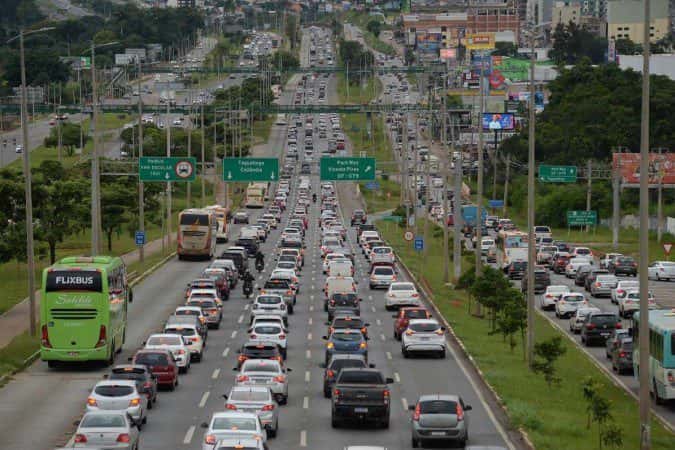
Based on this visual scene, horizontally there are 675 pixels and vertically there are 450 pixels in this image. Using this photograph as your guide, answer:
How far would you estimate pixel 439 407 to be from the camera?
110 feet

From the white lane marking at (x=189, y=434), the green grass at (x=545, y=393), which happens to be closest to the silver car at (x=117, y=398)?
the white lane marking at (x=189, y=434)

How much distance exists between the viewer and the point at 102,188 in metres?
105

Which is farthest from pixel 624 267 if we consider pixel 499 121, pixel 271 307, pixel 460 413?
pixel 499 121

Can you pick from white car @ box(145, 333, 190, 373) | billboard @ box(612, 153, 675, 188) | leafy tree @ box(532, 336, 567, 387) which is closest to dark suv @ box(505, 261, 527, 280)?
billboard @ box(612, 153, 675, 188)

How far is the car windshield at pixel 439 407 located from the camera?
33375 millimetres

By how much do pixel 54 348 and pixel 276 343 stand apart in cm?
767

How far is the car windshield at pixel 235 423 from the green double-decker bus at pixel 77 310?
15305 mm

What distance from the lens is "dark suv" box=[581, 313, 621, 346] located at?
185 feet

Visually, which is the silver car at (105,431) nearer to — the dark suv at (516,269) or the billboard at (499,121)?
the dark suv at (516,269)

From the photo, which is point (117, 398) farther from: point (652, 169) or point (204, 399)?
point (652, 169)

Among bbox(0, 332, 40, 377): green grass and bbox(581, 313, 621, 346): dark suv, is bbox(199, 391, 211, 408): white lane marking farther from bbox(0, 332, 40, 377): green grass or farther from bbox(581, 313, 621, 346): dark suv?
Result: bbox(581, 313, 621, 346): dark suv

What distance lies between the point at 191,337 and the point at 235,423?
793 inches

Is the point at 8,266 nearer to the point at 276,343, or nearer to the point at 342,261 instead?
the point at 342,261

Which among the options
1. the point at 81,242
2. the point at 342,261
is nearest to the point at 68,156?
the point at 81,242
